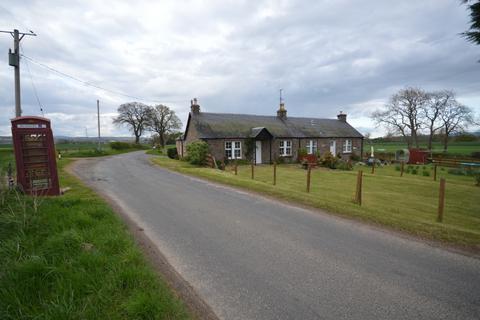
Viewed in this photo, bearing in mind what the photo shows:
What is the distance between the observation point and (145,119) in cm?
6419

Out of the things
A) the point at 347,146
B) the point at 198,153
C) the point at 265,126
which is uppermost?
the point at 265,126

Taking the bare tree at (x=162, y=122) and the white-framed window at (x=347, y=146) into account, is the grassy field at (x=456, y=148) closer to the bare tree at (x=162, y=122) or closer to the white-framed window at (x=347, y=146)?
the white-framed window at (x=347, y=146)

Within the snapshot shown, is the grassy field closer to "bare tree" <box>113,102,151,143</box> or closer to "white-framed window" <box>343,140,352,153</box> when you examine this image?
"white-framed window" <box>343,140,352,153</box>

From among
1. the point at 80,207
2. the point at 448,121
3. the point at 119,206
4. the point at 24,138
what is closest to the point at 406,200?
the point at 119,206

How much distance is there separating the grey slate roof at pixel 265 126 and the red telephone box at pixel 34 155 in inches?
573

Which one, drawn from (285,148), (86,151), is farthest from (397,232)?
(86,151)

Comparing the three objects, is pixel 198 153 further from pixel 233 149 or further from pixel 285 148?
pixel 285 148

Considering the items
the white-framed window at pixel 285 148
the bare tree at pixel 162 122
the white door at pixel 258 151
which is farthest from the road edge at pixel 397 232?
the bare tree at pixel 162 122

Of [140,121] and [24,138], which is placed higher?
[140,121]

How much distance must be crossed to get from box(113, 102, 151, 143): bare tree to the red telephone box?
58.1 metres

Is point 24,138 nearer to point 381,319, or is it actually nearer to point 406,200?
point 381,319

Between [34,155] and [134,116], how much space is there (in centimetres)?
5945

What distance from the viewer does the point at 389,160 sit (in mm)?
32094

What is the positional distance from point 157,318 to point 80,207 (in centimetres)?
523
